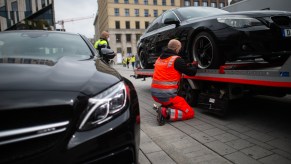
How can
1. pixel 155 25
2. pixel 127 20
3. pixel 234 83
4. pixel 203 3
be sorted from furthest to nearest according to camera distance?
pixel 203 3
pixel 127 20
pixel 155 25
pixel 234 83

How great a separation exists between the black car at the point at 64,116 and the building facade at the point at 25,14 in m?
22.8

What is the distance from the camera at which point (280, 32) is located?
10.4 feet

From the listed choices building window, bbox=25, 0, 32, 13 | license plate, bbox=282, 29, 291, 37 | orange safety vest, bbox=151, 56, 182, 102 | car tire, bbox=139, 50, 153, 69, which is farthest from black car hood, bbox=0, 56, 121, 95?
building window, bbox=25, 0, 32, 13

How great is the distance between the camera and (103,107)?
1409 millimetres

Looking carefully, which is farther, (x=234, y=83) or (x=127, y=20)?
(x=127, y=20)

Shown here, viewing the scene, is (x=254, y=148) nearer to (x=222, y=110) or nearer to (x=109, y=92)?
(x=222, y=110)

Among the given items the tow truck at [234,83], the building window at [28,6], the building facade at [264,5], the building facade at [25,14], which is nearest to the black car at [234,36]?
the tow truck at [234,83]

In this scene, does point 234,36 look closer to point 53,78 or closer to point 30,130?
point 53,78

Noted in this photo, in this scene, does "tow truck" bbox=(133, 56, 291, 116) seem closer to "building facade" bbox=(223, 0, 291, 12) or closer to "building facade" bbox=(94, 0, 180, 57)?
"building facade" bbox=(223, 0, 291, 12)

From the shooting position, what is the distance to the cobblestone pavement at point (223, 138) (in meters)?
2.51

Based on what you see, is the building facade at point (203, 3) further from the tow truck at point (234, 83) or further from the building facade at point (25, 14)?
the tow truck at point (234, 83)

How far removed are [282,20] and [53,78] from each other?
3240 millimetres

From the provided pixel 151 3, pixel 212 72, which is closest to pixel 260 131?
pixel 212 72

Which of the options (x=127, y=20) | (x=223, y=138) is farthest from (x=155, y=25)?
(x=127, y=20)
